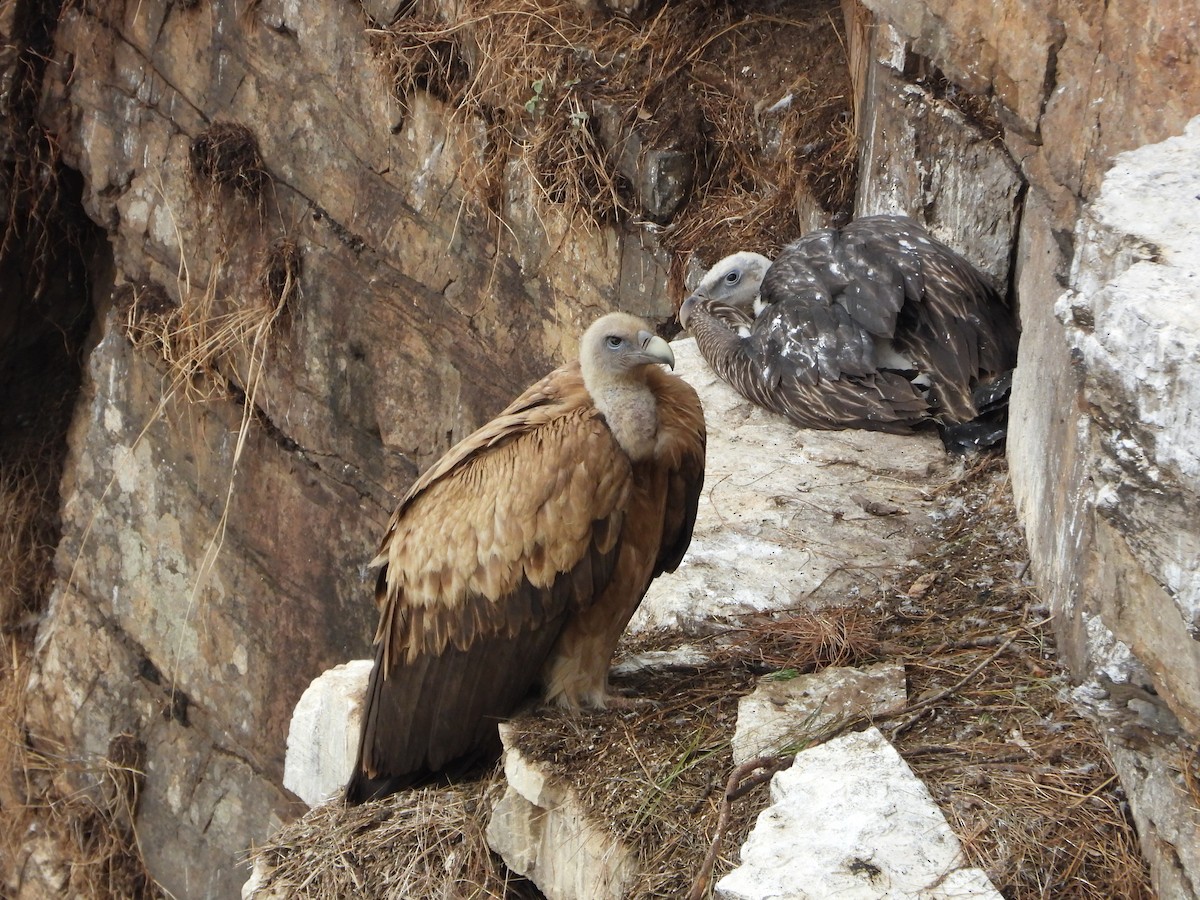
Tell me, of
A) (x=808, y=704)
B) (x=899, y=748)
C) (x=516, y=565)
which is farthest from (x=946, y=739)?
(x=516, y=565)

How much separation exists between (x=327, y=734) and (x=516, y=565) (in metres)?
1.46

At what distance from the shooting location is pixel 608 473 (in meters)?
3.32

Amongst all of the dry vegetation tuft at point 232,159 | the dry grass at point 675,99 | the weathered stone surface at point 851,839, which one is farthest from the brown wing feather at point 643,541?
the dry vegetation tuft at point 232,159

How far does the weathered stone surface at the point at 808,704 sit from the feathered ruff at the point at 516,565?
0.43 m

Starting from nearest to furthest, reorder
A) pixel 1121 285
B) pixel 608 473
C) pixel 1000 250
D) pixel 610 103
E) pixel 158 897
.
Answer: pixel 1121 285, pixel 608 473, pixel 1000 250, pixel 610 103, pixel 158 897

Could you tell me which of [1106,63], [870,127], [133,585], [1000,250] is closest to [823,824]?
[1106,63]

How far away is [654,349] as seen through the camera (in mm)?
3361

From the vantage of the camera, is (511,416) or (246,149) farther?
(246,149)

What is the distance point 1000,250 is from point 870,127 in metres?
0.97

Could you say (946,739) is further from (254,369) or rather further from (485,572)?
(254,369)

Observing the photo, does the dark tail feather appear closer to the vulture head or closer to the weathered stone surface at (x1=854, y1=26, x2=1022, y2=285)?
the weathered stone surface at (x1=854, y1=26, x2=1022, y2=285)

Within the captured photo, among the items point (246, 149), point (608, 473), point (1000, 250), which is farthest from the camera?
point (246, 149)

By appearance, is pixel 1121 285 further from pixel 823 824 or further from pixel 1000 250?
pixel 1000 250

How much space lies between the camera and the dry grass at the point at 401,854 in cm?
361
